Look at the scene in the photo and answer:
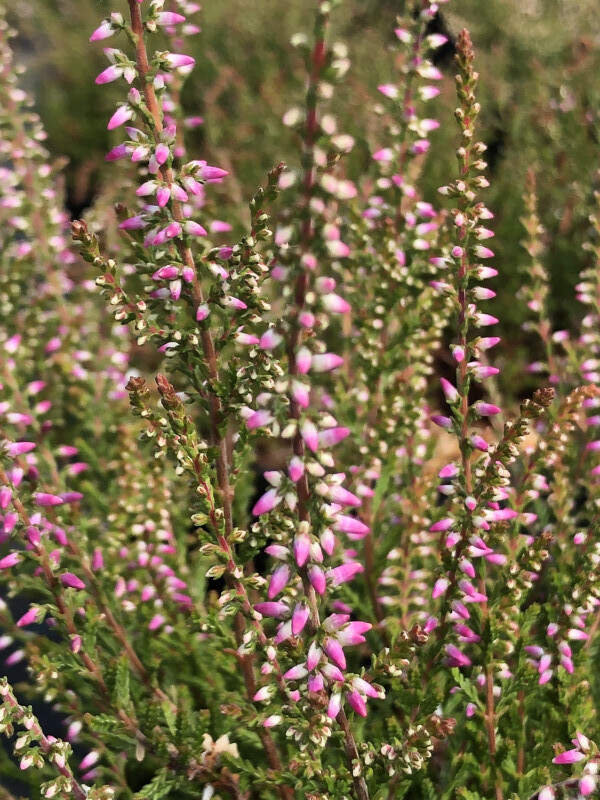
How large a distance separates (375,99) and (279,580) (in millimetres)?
5075

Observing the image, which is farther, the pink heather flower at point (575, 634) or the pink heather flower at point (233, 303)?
the pink heather flower at point (575, 634)

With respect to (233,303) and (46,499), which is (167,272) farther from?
(46,499)

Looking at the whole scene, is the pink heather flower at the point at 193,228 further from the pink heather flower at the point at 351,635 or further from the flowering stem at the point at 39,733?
the flowering stem at the point at 39,733

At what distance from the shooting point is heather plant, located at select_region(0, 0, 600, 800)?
1.08m

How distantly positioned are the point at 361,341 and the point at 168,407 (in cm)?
109

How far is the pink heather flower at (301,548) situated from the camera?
98 centimetres

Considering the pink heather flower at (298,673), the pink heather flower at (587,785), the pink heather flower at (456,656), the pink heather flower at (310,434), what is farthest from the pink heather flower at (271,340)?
the pink heather flower at (456,656)

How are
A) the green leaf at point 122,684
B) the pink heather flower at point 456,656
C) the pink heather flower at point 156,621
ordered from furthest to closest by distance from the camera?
the pink heather flower at point 156,621, the green leaf at point 122,684, the pink heather flower at point 456,656

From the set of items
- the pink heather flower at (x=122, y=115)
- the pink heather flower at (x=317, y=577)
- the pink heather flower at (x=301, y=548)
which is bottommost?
the pink heather flower at (x=317, y=577)

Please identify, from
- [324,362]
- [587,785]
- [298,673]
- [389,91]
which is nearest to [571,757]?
[587,785]

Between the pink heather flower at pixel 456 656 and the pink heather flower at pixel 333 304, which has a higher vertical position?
the pink heather flower at pixel 333 304

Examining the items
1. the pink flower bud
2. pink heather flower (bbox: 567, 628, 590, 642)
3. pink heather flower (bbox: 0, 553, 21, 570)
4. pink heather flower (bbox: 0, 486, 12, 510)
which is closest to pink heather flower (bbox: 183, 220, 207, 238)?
the pink flower bud

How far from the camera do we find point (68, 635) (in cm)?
160

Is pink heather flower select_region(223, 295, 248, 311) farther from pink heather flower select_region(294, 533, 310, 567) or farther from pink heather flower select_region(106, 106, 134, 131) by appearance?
pink heather flower select_region(294, 533, 310, 567)
